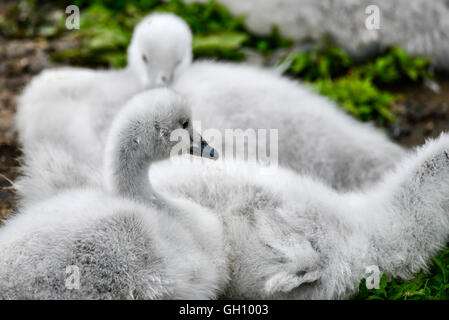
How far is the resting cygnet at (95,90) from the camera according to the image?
3277mm

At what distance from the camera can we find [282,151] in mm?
3191

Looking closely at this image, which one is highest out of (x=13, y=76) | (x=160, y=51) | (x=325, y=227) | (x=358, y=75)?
(x=160, y=51)

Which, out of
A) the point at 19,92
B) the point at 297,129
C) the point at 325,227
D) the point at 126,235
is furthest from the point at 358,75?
the point at 126,235

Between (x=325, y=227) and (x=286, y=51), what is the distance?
2.06 metres

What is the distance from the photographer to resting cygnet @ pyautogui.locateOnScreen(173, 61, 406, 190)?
10.4ft

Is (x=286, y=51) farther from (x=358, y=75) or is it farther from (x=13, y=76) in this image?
(x=13, y=76)

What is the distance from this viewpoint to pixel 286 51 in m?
4.43

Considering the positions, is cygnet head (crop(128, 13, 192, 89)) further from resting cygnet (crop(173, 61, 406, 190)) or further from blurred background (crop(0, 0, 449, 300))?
blurred background (crop(0, 0, 449, 300))

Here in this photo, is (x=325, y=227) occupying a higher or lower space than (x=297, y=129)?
lower

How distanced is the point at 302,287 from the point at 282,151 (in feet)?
2.68

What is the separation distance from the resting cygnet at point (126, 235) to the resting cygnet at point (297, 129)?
23.6 inches

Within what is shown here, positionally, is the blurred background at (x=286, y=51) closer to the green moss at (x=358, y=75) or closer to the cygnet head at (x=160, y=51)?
the green moss at (x=358, y=75)

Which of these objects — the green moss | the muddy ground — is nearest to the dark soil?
the muddy ground
